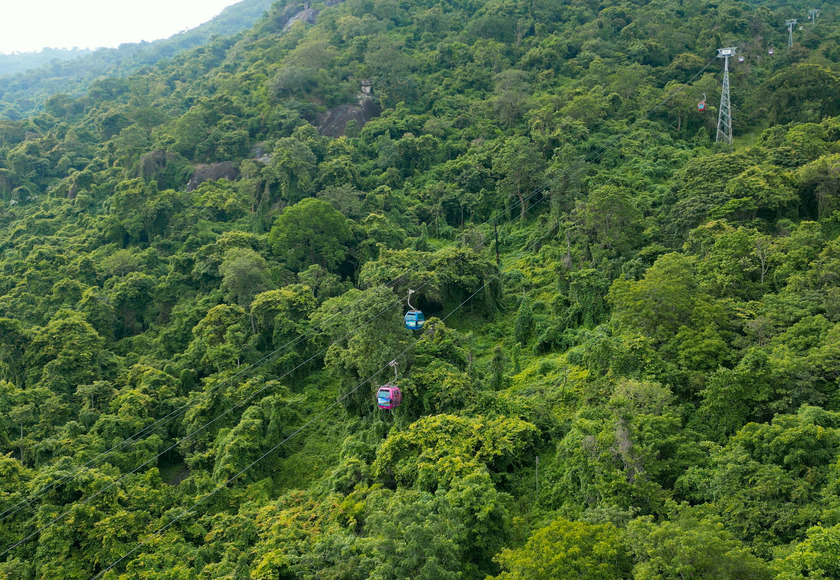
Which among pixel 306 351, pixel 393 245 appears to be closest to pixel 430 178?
pixel 393 245

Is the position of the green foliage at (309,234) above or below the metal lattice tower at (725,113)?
below

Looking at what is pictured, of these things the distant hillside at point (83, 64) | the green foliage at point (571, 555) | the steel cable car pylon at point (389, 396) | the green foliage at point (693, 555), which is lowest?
the steel cable car pylon at point (389, 396)

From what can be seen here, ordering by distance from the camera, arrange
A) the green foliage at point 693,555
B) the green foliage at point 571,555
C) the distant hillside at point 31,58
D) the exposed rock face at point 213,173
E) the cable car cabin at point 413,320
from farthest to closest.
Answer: the distant hillside at point 31,58
the exposed rock face at point 213,173
the cable car cabin at point 413,320
the green foliage at point 571,555
the green foliage at point 693,555

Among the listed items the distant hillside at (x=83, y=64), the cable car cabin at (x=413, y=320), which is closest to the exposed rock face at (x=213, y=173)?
the cable car cabin at (x=413, y=320)

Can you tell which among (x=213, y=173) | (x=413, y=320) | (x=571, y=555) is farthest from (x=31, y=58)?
(x=571, y=555)

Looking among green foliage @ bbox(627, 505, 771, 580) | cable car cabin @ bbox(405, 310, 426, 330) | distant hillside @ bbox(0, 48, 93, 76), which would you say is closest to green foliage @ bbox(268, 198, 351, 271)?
cable car cabin @ bbox(405, 310, 426, 330)

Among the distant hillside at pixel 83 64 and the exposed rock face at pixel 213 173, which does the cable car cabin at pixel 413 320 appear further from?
the distant hillside at pixel 83 64

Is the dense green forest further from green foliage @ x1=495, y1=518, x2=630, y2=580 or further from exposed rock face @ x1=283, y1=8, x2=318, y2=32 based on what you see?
exposed rock face @ x1=283, y1=8, x2=318, y2=32
